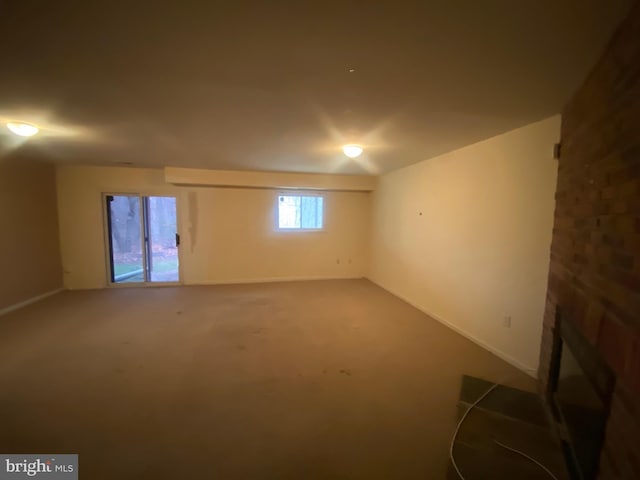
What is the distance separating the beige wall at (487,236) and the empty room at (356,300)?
26mm

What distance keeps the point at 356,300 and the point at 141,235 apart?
415cm

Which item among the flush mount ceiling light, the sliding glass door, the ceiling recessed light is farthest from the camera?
the sliding glass door

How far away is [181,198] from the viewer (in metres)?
5.55

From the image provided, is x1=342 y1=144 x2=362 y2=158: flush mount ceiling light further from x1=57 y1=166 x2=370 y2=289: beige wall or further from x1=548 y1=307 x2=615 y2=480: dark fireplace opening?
x1=57 y1=166 x2=370 y2=289: beige wall

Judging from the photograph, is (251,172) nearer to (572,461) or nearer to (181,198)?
(181,198)

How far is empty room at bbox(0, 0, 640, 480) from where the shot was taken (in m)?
1.26

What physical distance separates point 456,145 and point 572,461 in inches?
116

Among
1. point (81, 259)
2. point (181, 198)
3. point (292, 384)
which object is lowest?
point (292, 384)

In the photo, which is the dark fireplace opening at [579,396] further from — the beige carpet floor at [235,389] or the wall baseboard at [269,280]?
the wall baseboard at [269,280]

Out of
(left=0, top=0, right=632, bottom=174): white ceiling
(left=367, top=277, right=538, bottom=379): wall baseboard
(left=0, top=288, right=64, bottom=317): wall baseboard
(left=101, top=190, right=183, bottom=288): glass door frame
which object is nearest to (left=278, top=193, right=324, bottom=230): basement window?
(left=101, top=190, right=183, bottom=288): glass door frame

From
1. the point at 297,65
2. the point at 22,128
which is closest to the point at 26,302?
the point at 22,128

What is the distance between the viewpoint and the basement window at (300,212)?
612 centimetres

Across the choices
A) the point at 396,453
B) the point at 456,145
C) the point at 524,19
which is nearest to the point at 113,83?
the point at 524,19

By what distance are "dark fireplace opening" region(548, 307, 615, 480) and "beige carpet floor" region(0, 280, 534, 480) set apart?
2.04ft
